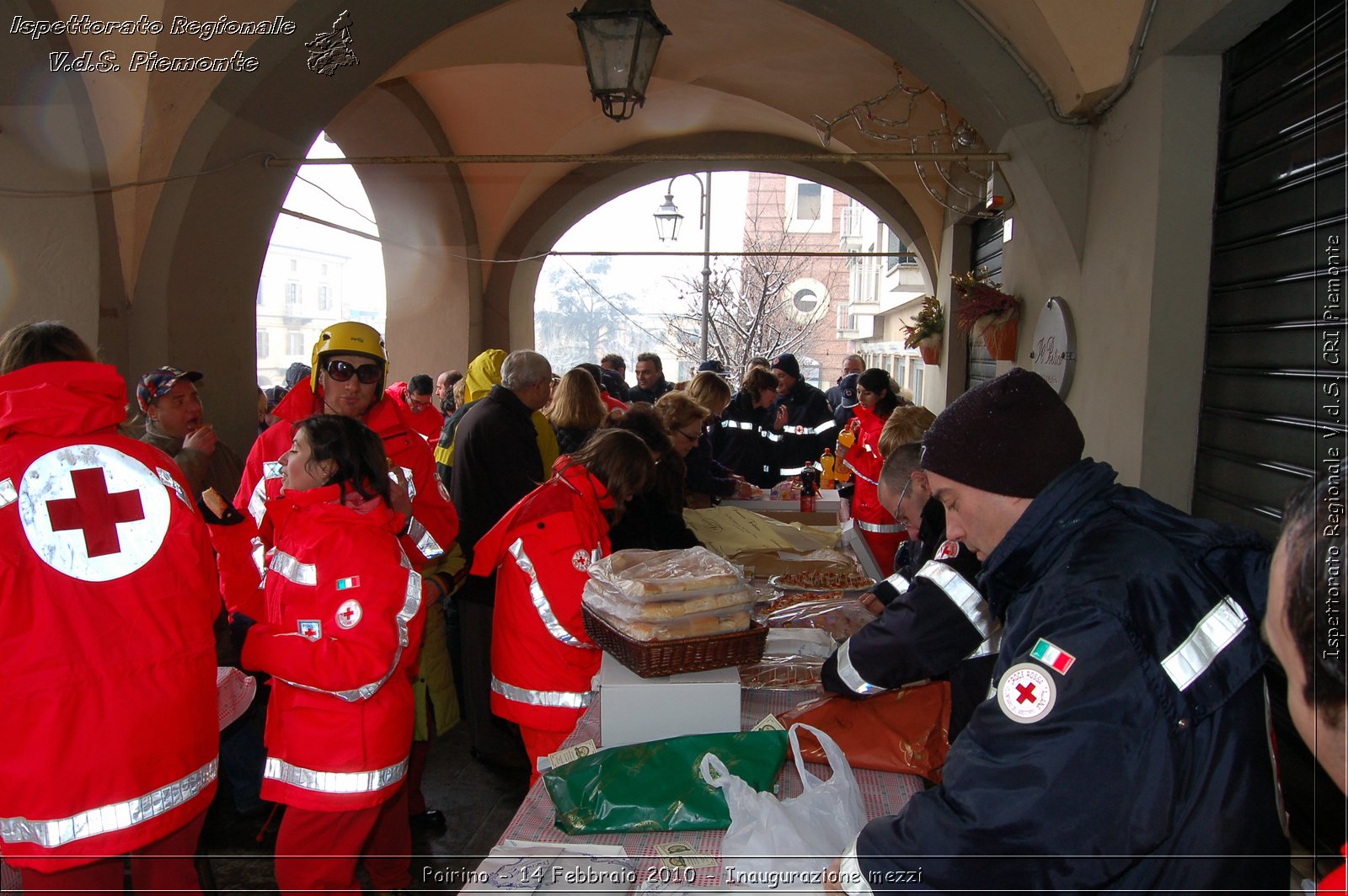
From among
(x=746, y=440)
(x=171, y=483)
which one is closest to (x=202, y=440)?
(x=171, y=483)

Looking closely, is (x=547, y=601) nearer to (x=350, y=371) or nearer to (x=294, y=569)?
(x=294, y=569)

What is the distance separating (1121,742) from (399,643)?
189cm

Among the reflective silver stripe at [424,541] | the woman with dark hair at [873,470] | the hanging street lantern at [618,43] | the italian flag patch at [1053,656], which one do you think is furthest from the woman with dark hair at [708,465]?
the italian flag patch at [1053,656]

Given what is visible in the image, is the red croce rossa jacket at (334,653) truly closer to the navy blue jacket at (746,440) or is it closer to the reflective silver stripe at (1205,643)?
the reflective silver stripe at (1205,643)

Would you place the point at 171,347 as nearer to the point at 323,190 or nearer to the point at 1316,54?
the point at 323,190

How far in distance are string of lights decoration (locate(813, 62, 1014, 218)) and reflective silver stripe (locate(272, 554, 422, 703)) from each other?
4094 millimetres

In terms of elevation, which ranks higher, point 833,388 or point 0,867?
point 833,388

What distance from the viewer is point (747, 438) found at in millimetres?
7973

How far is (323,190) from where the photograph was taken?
829 cm

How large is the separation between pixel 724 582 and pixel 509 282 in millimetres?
9584

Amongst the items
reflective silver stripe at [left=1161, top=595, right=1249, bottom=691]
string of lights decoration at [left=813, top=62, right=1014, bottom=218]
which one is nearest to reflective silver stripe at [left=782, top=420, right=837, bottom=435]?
string of lights decoration at [left=813, top=62, right=1014, bottom=218]

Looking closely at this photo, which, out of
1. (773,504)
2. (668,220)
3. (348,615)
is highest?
(668,220)

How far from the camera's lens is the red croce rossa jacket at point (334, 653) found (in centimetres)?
241

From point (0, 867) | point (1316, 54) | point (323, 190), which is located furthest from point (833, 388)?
point (0, 867)
